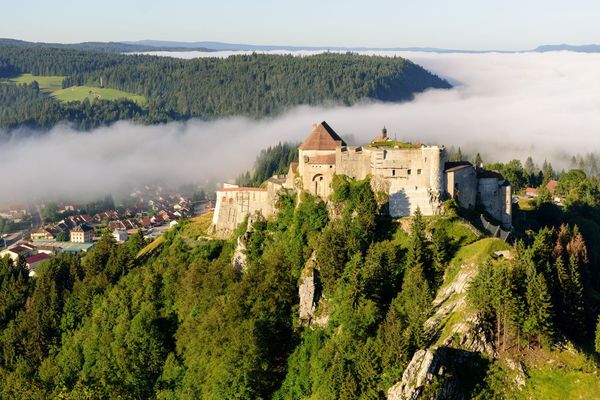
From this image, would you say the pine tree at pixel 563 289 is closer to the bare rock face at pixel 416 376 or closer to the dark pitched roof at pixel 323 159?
the bare rock face at pixel 416 376

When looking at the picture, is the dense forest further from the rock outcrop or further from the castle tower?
the castle tower

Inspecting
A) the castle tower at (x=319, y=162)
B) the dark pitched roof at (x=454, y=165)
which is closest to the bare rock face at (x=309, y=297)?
the castle tower at (x=319, y=162)

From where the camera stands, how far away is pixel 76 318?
79.8m

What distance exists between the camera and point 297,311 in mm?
60656

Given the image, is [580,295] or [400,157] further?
[400,157]

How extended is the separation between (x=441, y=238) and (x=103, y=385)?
28350mm

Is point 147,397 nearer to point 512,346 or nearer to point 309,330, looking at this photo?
point 309,330

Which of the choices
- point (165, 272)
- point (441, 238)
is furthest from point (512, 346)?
point (165, 272)

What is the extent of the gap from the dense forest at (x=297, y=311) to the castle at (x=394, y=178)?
1.21 metres

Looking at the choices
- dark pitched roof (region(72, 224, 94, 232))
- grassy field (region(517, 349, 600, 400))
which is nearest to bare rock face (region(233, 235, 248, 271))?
grassy field (region(517, 349, 600, 400))

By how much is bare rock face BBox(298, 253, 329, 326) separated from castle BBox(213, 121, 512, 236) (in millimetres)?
8237

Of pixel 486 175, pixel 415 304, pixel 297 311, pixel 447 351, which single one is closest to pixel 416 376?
pixel 447 351

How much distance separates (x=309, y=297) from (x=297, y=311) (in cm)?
165

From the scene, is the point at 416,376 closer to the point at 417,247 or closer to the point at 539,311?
the point at 539,311
